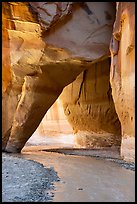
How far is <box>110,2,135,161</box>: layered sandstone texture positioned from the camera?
7.99 meters

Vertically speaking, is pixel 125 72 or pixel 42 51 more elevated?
pixel 42 51

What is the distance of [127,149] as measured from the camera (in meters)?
8.28

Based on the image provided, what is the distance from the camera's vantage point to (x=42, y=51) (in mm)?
10328

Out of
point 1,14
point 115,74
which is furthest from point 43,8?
point 115,74

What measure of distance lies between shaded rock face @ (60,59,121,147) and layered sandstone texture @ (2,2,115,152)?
3118 millimetres

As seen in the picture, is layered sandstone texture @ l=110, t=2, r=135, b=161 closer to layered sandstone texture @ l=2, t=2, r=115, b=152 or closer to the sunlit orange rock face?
the sunlit orange rock face

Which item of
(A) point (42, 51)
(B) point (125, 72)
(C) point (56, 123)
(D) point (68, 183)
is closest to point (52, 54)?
(A) point (42, 51)

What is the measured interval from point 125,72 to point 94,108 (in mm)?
6632

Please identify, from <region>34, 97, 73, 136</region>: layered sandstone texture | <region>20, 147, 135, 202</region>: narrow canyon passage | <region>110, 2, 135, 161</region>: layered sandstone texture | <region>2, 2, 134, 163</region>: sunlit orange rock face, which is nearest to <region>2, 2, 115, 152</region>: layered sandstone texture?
<region>2, 2, 134, 163</region>: sunlit orange rock face

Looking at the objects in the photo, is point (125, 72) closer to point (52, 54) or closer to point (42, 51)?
point (52, 54)

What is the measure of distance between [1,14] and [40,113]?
343 centimetres

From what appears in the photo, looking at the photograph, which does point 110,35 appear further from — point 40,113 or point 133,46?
point 40,113

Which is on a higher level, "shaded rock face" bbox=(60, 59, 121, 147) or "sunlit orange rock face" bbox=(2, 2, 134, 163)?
"sunlit orange rock face" bbox=(2, 2, 134, 163)

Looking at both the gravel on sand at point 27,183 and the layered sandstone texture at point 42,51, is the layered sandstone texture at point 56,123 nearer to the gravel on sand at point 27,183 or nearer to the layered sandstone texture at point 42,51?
the layered sandstone texture at point 42,51
